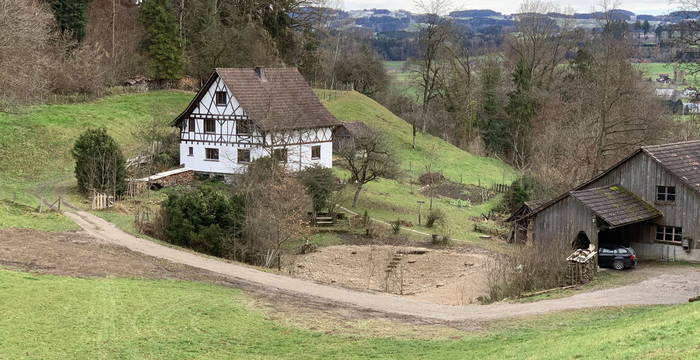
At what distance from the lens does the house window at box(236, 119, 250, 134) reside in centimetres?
5466

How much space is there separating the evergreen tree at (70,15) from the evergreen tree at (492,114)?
4400 cm

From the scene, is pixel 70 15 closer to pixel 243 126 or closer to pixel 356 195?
pixel 243 126

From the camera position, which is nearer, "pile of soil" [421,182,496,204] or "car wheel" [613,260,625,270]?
"car wheel" [613,260,625,270]

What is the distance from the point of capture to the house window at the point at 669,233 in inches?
1517

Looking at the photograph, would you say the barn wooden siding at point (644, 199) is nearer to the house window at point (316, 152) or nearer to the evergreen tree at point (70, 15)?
the house window at point (316, 152)

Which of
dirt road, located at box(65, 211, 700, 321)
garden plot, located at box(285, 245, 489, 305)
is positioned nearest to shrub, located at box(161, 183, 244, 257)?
dirt road, located at box(65, 211, 700, 321)

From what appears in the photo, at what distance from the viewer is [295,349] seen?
2350cm

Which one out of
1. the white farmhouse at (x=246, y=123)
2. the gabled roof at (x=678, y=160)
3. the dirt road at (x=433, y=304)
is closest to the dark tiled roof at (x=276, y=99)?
the white farmhouse at (x=246, y=123)

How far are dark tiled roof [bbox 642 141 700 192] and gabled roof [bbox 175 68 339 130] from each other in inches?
941

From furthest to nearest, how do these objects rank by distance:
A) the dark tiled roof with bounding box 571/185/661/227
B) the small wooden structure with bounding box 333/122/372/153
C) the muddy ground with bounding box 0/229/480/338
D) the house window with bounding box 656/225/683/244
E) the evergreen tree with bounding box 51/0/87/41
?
the evergreen tree with bounding box 51/0/87/41, the small wooden structure with bounding box 333/122/372/153, the house window with bounding box 656/225/683/244, the dark tiled roof with bounding box 571/185/661/227, the muddy ground with bounding box 0/229/480/338

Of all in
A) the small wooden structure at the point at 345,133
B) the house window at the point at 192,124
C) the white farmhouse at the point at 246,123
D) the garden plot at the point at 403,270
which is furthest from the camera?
the small wooden structure at the point at 345,133

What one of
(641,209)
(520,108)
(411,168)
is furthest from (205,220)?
(520,108)

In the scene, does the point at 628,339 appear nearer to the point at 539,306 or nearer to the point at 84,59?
the point at 539,306

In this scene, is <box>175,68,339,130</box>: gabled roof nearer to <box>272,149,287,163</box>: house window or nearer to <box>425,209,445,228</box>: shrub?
<box>272,149,287,163</box>: house window
